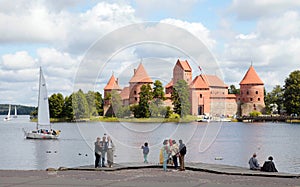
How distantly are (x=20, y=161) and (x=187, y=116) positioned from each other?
2287 centimetres

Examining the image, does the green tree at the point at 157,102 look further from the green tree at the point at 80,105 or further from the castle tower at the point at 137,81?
the green tree at the point at 80,105

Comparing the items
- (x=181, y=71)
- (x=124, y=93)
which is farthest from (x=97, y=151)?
(x=181, y=71)

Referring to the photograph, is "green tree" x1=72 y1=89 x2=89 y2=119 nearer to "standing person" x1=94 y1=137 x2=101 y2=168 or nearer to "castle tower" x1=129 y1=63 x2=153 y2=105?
"castle tower" x1=129 y1=63 x2=153 y2=105

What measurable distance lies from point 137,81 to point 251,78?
14762cm

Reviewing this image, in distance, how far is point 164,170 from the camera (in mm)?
19891

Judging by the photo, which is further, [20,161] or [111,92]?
[20,161]

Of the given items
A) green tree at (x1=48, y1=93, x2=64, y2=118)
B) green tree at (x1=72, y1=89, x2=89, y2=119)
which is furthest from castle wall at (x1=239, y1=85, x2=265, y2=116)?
green tree at (x1=72, y1=89, x2=89, y2=119)

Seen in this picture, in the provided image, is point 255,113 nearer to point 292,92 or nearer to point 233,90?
point 292,92

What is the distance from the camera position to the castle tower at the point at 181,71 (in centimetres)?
1775

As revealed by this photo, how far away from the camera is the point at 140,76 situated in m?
16.5

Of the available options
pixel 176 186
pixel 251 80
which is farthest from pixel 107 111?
pixel 251 80

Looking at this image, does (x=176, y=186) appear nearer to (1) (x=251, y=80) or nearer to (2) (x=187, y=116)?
(2) (x=187, y=116)

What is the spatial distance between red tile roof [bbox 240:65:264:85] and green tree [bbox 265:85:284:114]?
5450 mm

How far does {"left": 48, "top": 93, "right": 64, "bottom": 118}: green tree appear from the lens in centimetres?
12827
